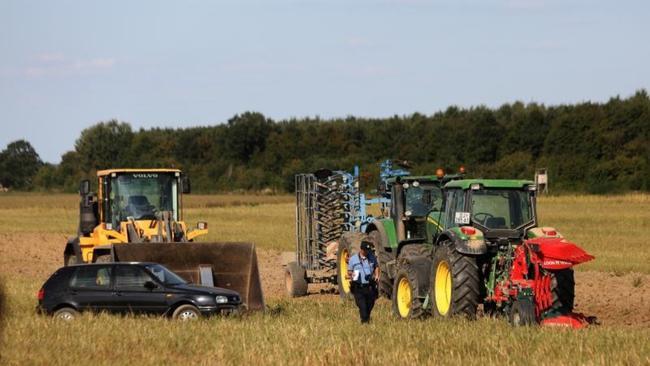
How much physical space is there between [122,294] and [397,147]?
237ft

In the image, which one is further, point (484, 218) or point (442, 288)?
point (442, 288)

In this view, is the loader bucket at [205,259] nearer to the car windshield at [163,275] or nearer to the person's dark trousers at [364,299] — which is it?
the car windshield at [163,275]

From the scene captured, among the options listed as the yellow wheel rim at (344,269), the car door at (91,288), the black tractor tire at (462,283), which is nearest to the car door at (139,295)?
the car door at (91,288)

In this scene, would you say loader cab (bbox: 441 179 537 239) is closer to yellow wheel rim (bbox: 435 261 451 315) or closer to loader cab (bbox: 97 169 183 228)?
yellow wheel rim (bbox: 435 261 451 315)

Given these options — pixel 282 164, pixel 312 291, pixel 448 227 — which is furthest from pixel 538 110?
pixel 448 227

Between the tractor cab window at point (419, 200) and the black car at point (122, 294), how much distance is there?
4.05 metres

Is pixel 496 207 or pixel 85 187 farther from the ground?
pixel 85 187

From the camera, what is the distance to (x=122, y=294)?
1941 cm

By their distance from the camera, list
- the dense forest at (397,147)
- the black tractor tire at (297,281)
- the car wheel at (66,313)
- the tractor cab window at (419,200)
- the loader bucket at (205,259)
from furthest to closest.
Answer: the dense forest at (397,147)
the black tractor tire at (297,281)
the loader bucket at (205,259)
the tractor cab window at (419,200)
the car wheel at (66,313)

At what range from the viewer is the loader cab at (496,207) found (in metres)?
18.2

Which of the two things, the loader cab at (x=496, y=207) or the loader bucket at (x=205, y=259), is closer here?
the loader cab at (x=496, y=207)

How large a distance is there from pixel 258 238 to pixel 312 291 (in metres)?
18.5

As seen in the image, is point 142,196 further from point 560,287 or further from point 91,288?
point 560,287

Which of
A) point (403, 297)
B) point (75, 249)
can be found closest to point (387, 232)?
point (403, 297)
